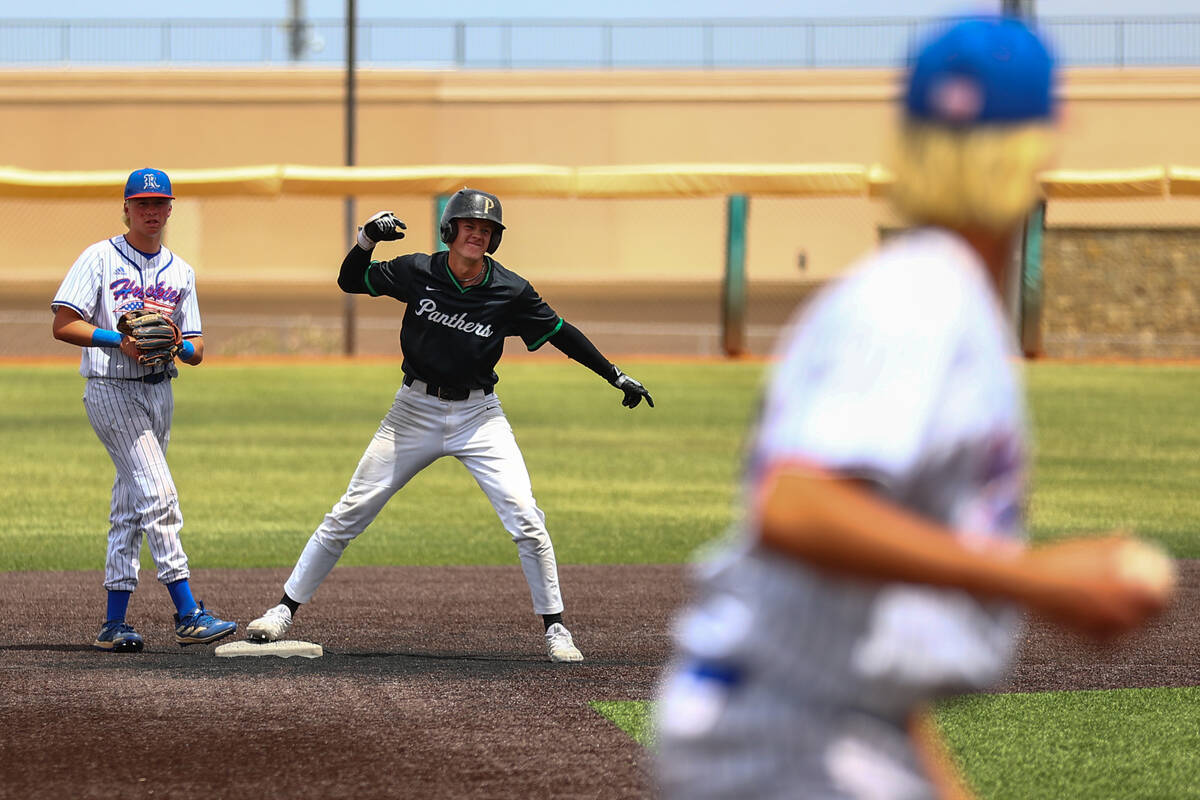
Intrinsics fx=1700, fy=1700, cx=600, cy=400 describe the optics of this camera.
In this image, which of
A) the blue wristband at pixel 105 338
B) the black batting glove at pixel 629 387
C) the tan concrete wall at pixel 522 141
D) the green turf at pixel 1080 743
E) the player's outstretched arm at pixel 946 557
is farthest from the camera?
the tan concrete wall at pixel 522 141

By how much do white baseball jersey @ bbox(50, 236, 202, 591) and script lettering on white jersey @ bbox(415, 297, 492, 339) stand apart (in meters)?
0.99

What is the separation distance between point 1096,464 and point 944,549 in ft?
46.5

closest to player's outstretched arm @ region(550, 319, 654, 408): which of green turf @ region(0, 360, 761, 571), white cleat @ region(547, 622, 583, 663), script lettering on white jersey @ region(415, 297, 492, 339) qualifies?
script lettering on white jersey @ region(415, 297, 492, 339)

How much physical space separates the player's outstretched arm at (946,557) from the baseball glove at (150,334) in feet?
18.3

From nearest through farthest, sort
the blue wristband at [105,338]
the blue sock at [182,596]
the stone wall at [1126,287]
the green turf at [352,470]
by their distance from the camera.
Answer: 1. the blue wristband at [105,338]
2. the blue sock at [182,596]
3. the green turf at [352,470]
4. the stone wall at [1126,287]

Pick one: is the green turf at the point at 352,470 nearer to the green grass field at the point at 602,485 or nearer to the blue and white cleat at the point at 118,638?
the green grass field at the point at 602,485

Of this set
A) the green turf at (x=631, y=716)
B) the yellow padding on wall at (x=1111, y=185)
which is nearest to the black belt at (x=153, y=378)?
the green turf at (x=631, y=716)

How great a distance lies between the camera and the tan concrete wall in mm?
36594

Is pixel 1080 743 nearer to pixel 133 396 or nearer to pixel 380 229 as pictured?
pixel 380 229

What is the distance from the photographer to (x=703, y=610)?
2273 mm

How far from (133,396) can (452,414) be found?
1.40m

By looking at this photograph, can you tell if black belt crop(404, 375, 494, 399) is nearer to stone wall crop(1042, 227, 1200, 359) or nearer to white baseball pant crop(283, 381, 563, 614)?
white baseball pant crop(283, 381, 563, 614)

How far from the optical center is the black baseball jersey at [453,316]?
7301 millimetres

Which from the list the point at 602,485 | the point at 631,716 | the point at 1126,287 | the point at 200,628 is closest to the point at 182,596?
the point at 200,628
